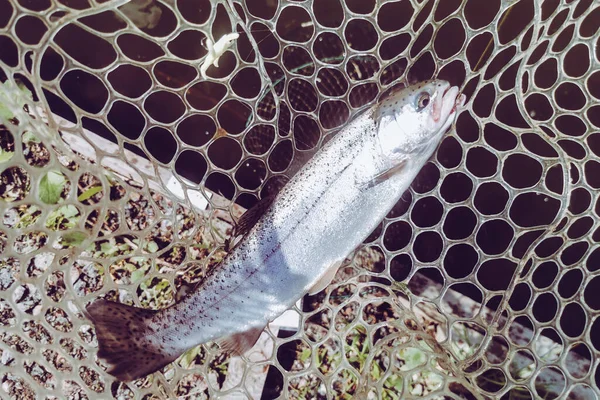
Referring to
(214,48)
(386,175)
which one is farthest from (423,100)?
(214,48)

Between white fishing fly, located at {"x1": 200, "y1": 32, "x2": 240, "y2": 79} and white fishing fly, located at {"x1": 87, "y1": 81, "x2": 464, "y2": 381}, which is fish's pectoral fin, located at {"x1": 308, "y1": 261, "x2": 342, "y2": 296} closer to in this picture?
white fishing fly, located at {"x1": 87, "y1": 81, "x2": 464, "y2": 381}

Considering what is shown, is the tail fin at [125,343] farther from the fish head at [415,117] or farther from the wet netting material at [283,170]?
the fish head at [415,117]

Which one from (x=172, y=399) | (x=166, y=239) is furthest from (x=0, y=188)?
(x=172, y=399)

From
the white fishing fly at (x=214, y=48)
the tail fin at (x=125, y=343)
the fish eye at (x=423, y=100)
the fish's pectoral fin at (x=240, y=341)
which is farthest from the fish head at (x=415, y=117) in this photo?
the tail fin at (x=125, y=343)

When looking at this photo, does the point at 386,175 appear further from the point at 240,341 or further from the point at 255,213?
the point at 240,341

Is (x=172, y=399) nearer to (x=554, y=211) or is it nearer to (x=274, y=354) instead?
(x=274, y=354)
